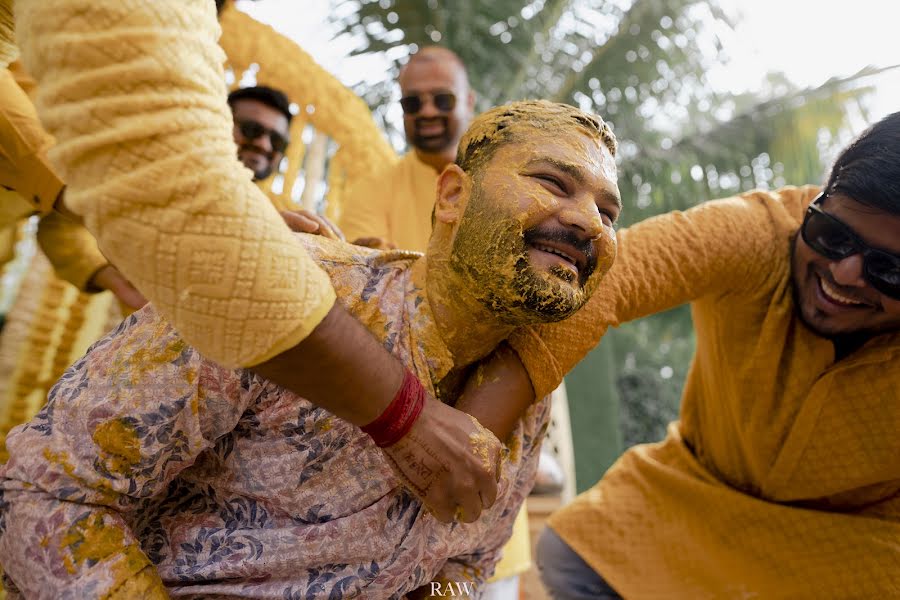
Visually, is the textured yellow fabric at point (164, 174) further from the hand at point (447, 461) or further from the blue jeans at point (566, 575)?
the blue jeans at point (566, 575)

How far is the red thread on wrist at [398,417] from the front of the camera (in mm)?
1135

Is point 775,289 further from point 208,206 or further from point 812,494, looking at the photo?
point 208,206

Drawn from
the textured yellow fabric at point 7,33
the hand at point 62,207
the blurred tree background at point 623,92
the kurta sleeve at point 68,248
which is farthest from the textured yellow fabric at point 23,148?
the blurred tree background at point 623,92

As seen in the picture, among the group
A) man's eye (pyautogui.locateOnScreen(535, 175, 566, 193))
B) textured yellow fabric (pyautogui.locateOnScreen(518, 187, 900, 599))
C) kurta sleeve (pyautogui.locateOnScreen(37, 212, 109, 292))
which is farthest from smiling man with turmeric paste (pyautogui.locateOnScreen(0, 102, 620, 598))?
kurta sleeve (pyautogui.locateOnScreen(37, 212, 109, 292))

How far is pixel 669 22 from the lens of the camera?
679 centimetres

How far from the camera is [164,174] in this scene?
0.94 m

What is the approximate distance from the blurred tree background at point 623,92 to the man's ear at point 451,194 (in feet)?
16.4

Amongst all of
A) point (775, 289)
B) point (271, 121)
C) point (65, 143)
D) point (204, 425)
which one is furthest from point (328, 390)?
point (271, 121)


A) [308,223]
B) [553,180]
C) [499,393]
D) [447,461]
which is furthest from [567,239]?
[308,223]

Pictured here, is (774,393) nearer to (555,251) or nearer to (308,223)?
(555,251)

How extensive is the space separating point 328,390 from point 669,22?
6.92m

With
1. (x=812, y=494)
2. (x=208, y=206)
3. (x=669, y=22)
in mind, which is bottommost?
(x=812, y=494)

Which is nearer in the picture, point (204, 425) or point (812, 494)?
point (204, 425)

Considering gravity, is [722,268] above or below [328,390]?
below
